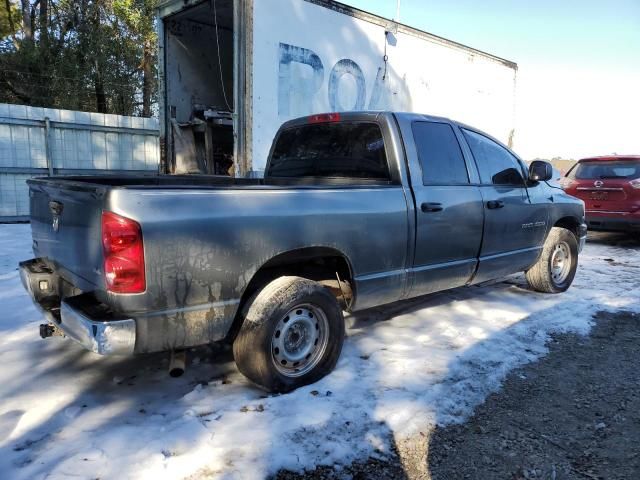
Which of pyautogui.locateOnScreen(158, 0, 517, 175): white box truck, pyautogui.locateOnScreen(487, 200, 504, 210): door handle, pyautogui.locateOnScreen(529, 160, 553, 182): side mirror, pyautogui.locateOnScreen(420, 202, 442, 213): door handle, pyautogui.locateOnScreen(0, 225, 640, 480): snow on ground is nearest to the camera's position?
pyautogui.locateOnScreen(0, 225, 640, 480): snow on ground

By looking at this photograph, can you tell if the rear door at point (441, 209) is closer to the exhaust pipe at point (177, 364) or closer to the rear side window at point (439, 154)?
the rear side window at point (439, 154)

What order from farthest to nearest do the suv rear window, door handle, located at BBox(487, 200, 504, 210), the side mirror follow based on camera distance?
the suv rear window
the side mirror
door handle, located at BBox(487, 200, 504, 210)

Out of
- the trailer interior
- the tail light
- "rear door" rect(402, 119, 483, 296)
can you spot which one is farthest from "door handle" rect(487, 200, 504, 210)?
the trailer interior

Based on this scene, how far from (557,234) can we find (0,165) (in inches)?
413

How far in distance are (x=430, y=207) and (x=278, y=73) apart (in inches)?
180

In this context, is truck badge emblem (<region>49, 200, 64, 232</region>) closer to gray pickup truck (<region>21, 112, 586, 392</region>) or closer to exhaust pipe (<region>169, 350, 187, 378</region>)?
gray pickup truck (<region>21, 112, 586, 392</region>)

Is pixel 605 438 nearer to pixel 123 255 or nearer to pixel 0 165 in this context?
pixel 123 255

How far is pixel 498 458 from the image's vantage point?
8.45 ft

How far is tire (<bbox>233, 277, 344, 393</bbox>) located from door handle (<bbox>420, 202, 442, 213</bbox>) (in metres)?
1.06

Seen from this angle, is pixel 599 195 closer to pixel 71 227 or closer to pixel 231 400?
pixel 231 400

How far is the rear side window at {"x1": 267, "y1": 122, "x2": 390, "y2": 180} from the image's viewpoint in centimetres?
385

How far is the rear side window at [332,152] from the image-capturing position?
12.6 feet

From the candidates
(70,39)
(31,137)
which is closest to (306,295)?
(31,137)

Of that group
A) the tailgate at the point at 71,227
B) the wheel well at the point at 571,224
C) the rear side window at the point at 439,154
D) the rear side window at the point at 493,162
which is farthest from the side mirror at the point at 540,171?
the tailgate at the point at 71,227
